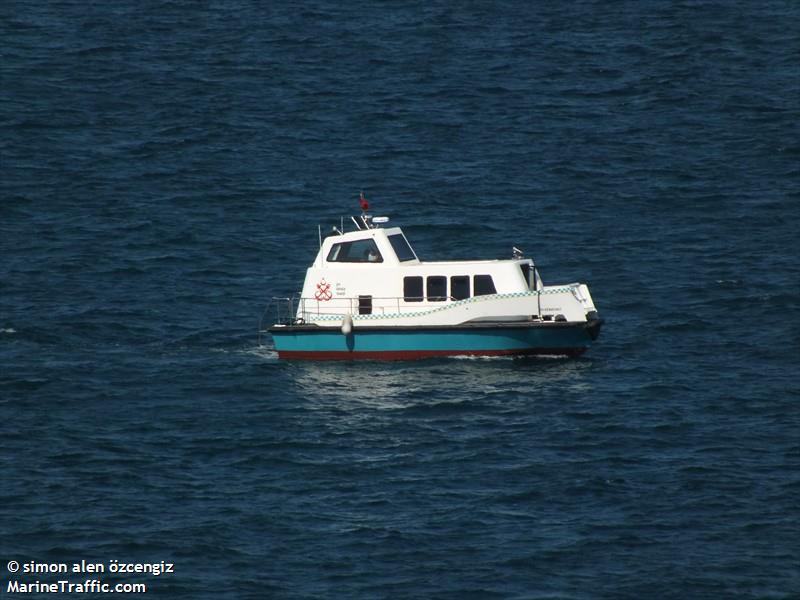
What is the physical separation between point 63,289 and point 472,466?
21.9 metres

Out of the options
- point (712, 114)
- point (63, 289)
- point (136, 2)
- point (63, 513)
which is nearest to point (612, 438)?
point (63, 513)

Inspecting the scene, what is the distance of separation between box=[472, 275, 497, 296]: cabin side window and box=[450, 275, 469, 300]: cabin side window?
0.80ft

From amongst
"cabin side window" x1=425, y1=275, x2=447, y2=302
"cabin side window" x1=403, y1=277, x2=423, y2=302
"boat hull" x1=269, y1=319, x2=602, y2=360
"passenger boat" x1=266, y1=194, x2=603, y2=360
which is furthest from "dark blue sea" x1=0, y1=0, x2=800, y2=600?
"cabin side window" x1=403, y1=277, x2=423, y2=302

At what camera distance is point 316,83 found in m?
83.5

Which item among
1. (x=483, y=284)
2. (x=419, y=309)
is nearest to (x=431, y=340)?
(x=419, y=309)

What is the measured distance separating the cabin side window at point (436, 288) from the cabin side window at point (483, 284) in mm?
921

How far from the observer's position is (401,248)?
5191 centimetres

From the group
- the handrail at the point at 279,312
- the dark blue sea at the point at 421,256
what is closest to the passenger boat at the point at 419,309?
the handrail at the point at 279,312

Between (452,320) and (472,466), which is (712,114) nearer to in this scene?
(452,320)

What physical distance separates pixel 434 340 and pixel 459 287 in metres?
1.85

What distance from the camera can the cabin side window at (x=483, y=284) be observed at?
50.3 meters

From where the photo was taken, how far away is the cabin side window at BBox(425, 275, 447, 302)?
50625 mm

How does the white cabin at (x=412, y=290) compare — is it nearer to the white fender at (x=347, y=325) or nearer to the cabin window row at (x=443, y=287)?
the cabin window row at (x=443, y=287)

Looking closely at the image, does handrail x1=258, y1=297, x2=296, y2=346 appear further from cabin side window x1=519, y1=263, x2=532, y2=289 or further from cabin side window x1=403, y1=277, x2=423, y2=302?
cabin side window x1=519, y1=263, x2=532, y2=289
